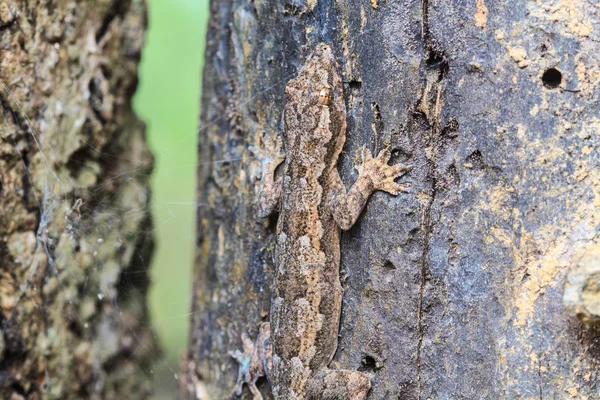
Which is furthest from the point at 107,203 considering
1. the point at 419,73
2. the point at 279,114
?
the point at 419,73

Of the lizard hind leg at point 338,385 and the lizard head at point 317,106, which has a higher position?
the lizard head at point 317,106

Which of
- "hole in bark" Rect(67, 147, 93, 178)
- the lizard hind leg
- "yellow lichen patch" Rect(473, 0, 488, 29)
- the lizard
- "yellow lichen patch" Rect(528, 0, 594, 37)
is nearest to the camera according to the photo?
"yellow lichen patch" Rect(528, 0, 594, 37)

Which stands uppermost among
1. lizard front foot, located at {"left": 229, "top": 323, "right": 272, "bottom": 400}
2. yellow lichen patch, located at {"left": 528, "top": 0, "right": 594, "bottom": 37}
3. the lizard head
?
yellow lichen patch, located at {"left": 528, "top": 0, "right": 594, "bottom": 37}

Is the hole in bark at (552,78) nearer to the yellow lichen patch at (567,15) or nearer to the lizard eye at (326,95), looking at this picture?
the yellow lichen patch at (567,15)

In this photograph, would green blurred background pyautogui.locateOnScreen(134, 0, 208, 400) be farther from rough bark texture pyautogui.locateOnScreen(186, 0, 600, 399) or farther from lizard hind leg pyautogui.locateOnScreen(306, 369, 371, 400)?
rough bark texture pyautogui.locateOnScreen(186, 0, 600, 399)

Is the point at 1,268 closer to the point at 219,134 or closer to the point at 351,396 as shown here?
the point at 219,134

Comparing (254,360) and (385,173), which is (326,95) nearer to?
(385,173)

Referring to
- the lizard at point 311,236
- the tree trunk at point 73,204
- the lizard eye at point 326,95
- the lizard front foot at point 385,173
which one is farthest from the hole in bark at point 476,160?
the tree trunk at point 73,204

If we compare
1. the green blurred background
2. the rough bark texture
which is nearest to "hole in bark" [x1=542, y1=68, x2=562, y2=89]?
the rough bark texture

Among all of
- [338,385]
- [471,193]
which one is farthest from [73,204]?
[471,193]
